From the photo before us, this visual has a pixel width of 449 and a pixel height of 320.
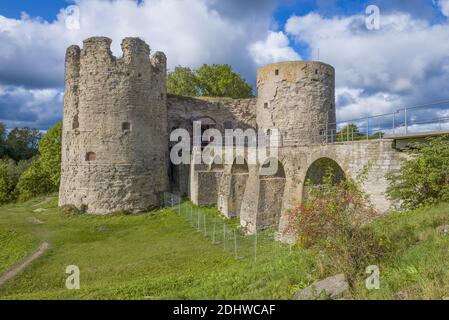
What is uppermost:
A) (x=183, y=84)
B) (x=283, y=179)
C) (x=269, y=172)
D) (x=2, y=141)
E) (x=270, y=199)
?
(x=183, y=84)

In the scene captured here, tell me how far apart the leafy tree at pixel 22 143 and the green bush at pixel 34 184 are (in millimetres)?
22851

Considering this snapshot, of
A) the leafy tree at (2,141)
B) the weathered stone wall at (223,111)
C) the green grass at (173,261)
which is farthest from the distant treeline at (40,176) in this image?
the leafy tree at (2,141)

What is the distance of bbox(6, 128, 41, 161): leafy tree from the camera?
168 feet

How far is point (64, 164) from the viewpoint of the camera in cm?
2250

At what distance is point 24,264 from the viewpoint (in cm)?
1334

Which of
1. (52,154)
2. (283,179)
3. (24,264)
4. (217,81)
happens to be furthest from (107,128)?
(217,81)

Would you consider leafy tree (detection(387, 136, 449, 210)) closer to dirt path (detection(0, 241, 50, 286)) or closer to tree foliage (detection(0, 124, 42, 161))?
dirt path (detection(0, 241, 50, 286))

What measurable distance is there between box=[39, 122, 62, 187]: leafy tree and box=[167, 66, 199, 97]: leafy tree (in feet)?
37.9

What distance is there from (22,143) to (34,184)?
1088 inches

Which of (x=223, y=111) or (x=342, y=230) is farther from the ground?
(x=223, y=111)

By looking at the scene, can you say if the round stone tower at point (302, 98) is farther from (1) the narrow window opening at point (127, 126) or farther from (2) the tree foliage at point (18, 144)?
(2) the tree foliage at point (18, 144)

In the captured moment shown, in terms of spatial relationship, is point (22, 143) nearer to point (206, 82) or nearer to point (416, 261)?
point (206, 82)

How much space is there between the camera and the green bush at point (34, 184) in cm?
3102
